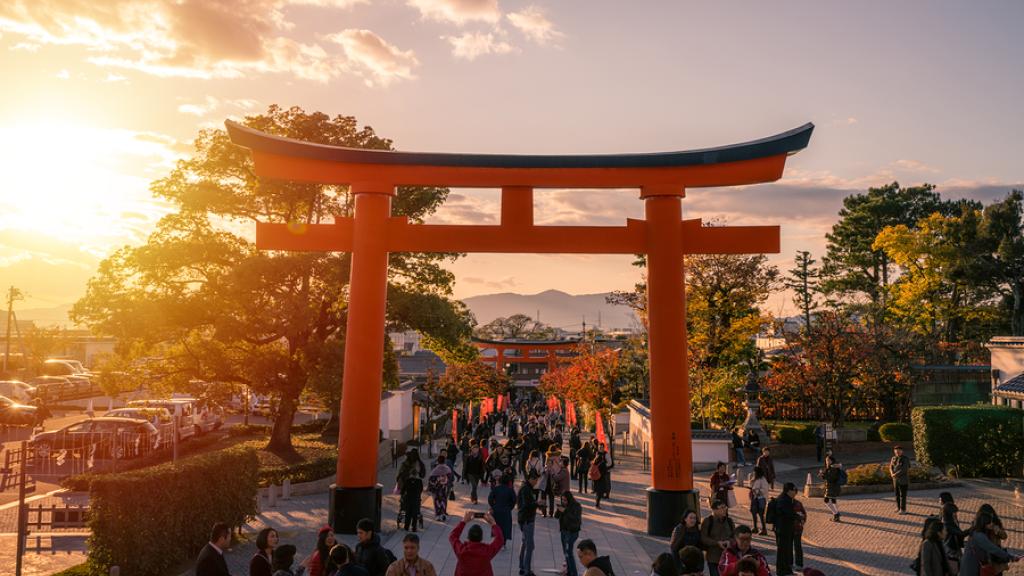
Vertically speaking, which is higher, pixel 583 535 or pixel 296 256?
pixel 296 256

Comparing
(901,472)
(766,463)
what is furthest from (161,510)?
(901,472)

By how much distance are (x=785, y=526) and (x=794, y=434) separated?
59.8 feet

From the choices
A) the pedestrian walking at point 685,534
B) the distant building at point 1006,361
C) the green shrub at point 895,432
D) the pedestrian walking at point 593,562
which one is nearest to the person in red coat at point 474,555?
the pedestrian walking at point 593,562

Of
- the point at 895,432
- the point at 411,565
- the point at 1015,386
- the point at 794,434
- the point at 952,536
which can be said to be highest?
the point at 1015,386

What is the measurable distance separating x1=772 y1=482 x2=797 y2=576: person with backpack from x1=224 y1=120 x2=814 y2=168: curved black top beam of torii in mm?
6567

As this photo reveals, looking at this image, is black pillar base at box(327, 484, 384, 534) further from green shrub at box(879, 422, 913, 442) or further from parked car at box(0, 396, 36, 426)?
green shrub at box(879, 422, 913, 442)

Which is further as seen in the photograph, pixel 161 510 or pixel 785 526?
pixel 785 526

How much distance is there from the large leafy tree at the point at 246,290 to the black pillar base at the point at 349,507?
7054mm

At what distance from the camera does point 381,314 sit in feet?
45.1

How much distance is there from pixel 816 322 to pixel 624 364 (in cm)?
1010

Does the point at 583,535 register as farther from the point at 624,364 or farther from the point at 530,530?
the point at 624,364

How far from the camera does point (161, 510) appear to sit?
33.0ft

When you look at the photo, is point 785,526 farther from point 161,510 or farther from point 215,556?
Result: point 161,510

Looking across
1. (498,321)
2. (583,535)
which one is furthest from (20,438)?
(498,321)
